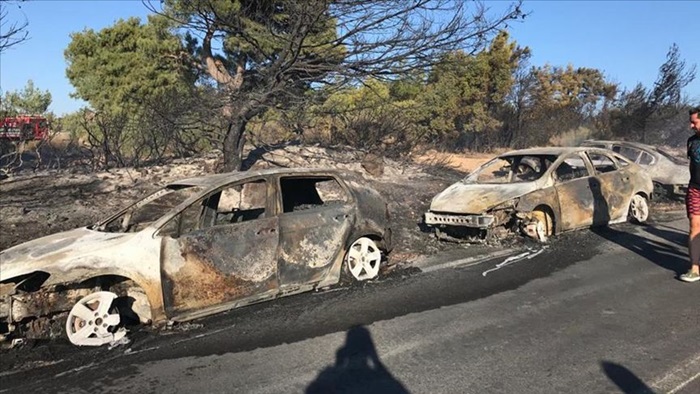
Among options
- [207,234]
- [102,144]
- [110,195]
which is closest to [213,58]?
[102,144]

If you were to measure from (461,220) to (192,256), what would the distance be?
454 cm

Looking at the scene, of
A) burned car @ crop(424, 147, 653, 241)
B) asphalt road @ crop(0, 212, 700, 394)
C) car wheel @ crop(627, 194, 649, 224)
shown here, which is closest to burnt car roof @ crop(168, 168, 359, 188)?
asphalt road @ crop(0, 212, 700, 394)

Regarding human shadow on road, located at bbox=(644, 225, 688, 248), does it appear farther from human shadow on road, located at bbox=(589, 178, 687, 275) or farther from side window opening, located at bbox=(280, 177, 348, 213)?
side window opening, located at bbox=(280, 177, 348, 213)

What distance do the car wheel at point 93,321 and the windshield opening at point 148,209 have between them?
97cm

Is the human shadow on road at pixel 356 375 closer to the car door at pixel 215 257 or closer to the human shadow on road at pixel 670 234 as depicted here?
the car door at pixel 215 257

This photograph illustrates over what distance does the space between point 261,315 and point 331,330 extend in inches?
34.0

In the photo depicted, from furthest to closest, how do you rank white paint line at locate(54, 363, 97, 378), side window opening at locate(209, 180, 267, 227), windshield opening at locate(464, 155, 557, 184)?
windshield opening at locate(464, 155, 557, 184)
side window opening at locate(209, 180, 267, 227)
white paint line at locate(54, 363, 97, 378)

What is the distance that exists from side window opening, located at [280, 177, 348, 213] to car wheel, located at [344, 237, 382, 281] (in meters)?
0.59

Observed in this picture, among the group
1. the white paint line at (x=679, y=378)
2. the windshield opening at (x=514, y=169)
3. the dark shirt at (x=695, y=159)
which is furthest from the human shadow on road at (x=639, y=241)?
the white paint line at (x=679, y=378)

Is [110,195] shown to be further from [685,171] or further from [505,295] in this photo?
[685,171]

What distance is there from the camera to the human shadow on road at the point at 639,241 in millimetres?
7457

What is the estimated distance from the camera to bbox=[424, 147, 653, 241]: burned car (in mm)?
8484

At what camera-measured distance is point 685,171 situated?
41.3 feet

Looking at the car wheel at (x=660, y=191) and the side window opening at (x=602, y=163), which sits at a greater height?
the side window opening at (x=602, y=163)
